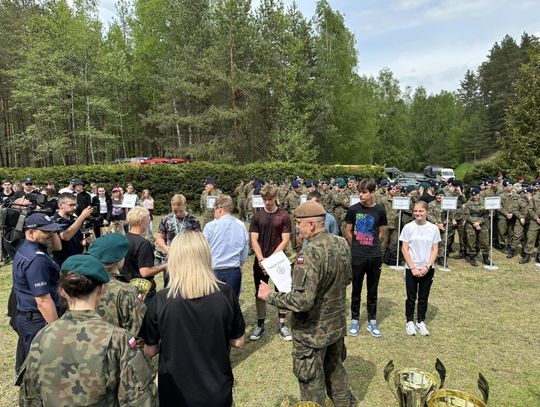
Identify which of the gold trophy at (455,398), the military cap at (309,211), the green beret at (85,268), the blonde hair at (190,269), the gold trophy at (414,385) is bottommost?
the gold trophy at (414,385)

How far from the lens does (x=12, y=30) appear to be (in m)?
29.2

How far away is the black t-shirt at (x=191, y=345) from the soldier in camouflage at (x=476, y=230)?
937 centimetres

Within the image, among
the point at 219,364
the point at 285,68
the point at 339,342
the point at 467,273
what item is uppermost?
the point at 285,68

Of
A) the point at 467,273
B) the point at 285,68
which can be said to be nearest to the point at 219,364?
the point at 467,273

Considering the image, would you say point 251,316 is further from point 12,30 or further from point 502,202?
point 12,30

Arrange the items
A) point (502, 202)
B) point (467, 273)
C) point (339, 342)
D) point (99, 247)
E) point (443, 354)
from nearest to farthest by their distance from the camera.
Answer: point (99, 247) → point (339, 342) → point (443, 354) → point (467, 273) → point (502, 202)

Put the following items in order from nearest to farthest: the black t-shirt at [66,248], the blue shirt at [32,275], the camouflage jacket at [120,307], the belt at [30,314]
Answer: the camouflage jacket at [120,307], the blue shirt at [32,275], the belt at [30,314], the black t-shirt at [66,248]

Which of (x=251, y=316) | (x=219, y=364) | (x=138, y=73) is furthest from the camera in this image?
(x=138, y=73)

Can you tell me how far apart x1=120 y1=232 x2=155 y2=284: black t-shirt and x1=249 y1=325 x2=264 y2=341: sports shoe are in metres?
2.20

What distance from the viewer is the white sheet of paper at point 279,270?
342 cm

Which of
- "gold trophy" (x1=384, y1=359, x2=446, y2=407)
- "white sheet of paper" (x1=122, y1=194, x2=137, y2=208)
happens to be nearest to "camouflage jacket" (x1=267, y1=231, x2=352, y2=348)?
"gold trophy" (x1=384, y1=359, x2=446, y2=407)

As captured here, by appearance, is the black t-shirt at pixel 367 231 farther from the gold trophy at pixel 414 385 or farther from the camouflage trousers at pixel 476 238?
the camouflage trousers at pixel 476 238

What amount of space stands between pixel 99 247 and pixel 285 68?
27764 millimetres

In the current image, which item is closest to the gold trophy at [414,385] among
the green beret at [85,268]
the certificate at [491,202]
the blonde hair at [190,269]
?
the blonde hair at [190,269]
